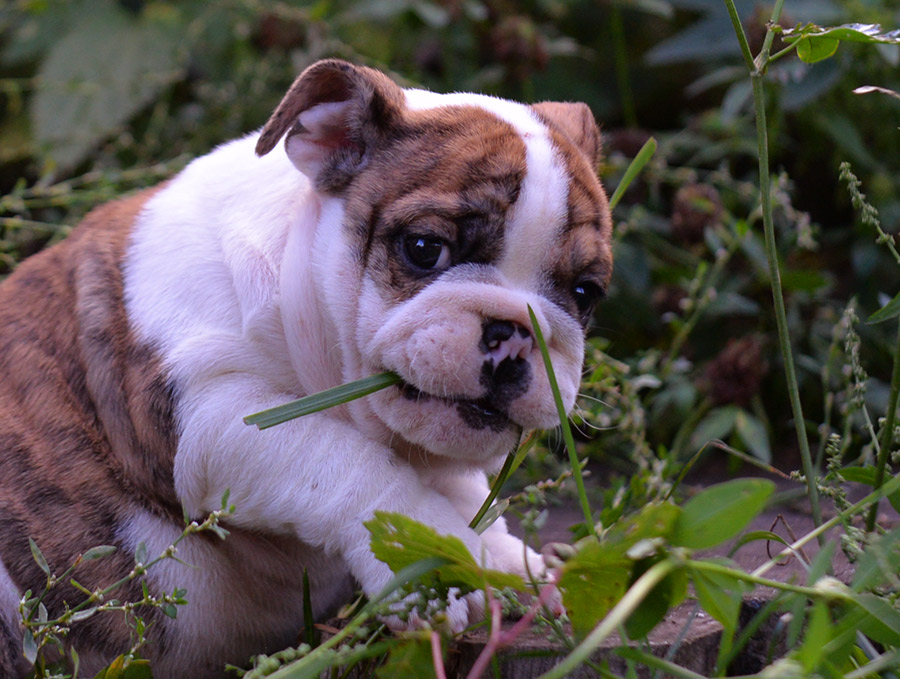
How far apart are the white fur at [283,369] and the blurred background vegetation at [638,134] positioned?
3.63ft

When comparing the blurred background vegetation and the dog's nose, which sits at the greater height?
the dog's nose

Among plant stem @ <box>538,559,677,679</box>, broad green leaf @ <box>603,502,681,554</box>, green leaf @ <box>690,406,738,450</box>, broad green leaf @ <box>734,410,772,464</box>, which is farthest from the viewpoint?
green leaf @ <box>690,406,738,450</box>

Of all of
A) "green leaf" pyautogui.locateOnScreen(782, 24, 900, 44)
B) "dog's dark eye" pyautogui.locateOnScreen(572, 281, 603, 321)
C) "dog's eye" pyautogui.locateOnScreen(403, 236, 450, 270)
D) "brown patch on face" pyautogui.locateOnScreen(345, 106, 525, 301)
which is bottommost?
"dog's dark eye" pyautogui.locateOnScreen(572, 281, 603, 321)

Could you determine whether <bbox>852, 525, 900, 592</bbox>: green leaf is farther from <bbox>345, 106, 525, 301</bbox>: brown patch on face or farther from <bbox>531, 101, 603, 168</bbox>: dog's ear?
<bbox>531, 101, 603, 168</bbox>: dog's ear

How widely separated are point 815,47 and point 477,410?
116cm

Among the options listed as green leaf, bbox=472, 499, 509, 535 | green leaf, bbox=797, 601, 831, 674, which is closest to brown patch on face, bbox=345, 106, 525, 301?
green leaf, bbox=472, 499, 509, 535

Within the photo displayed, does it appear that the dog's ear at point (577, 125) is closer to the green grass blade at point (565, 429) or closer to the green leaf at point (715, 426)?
the green grass blade at point (565, 429)

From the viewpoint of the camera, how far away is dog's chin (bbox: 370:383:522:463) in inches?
98.6

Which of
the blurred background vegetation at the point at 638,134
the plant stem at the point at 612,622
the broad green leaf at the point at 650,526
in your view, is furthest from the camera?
the blurred background vegetation at the point at 638,134

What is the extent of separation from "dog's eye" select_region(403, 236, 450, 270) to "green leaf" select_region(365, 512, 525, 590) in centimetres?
74

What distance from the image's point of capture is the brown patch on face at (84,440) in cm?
274

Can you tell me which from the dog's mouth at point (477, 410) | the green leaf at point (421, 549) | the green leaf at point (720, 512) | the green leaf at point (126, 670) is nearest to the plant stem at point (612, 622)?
the green leaf at point (720, 512)

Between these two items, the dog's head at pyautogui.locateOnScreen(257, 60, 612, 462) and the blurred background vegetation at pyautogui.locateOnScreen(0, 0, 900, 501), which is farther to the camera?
the blurred background vegetation at pyautogui.locateOnScreen(0, 0, 900, 501)

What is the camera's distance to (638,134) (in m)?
5.19
